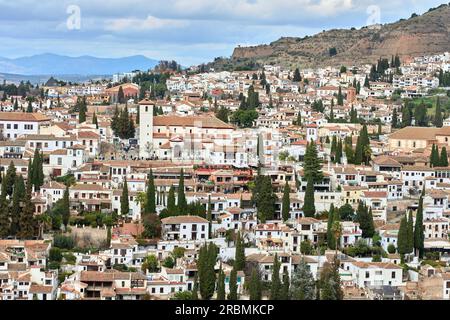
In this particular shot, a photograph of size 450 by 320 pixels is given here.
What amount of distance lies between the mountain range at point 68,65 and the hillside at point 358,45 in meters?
6.55

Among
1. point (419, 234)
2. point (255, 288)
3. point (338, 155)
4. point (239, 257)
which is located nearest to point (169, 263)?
point (239, 257)

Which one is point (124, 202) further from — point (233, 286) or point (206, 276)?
point (233, 286)

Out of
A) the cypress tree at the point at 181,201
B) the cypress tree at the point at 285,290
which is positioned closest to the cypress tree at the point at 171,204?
the cypress tree at the point at 181,201

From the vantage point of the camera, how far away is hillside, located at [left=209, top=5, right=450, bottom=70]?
66188 millimetres

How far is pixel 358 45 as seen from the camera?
69.2m

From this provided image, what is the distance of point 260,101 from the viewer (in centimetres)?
4281

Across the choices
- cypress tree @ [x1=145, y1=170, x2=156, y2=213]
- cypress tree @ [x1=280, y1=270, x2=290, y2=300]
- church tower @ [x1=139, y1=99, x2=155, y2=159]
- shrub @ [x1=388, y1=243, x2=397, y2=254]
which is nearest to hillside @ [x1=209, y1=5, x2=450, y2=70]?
church tower @ [x1=139, y1=99, x2=155, y2=159]

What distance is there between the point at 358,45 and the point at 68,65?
21.4 m

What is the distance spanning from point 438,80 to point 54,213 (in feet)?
109

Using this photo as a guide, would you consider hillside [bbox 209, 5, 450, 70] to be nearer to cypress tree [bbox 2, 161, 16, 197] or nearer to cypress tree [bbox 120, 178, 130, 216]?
cypress tree [bbox 2, 161, 16, 197]

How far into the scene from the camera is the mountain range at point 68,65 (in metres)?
62.4

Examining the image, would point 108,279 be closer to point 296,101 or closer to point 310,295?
point 310,295

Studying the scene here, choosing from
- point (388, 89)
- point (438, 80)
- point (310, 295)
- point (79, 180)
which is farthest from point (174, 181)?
point (438, 80)

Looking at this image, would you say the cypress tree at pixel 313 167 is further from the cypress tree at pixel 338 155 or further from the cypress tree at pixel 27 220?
the cypress tree at pixel 27 220
